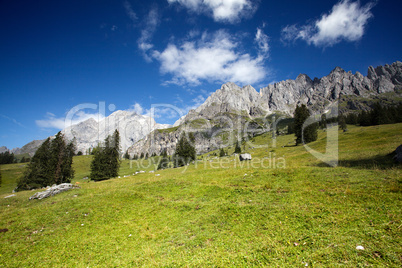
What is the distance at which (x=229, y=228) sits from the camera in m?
10.6

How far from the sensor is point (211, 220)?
Result: 1212 cm

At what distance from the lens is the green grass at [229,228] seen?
734cm

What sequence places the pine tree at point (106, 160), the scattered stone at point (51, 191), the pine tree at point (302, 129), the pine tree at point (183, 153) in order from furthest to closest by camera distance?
the pine tree at point (183, 153) < the pine tree at point (302, 129) < the pine tree at point (106, 160) < the scattered stone at point (51, 191)

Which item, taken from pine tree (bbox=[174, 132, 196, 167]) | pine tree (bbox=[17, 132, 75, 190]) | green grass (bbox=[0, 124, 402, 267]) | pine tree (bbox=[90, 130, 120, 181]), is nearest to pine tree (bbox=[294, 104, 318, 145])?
pine tree (bbox=[174, 132, 196, 167])

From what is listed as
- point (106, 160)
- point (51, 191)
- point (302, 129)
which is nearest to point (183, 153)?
point (106, 160)

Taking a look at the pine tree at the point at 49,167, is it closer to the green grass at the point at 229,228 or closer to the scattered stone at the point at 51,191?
the scattered stone at the point at 51,191

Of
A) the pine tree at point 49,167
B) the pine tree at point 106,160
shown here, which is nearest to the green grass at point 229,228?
the pine tree at point 106,160

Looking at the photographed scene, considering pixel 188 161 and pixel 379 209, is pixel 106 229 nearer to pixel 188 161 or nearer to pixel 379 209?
pixel 379 209

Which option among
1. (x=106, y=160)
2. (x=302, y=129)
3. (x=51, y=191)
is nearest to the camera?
(x=51, y=191)

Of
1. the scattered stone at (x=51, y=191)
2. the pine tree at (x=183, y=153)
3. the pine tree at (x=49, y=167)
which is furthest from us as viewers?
the pine tree at (x=183, y=153)

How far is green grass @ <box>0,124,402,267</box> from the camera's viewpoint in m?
7.34

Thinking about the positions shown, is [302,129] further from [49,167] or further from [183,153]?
[49,167]

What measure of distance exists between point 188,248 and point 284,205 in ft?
24.1

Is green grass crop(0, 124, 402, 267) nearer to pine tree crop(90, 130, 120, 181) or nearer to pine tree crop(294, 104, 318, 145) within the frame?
pine tree crop(90, 130, 120, 181)
